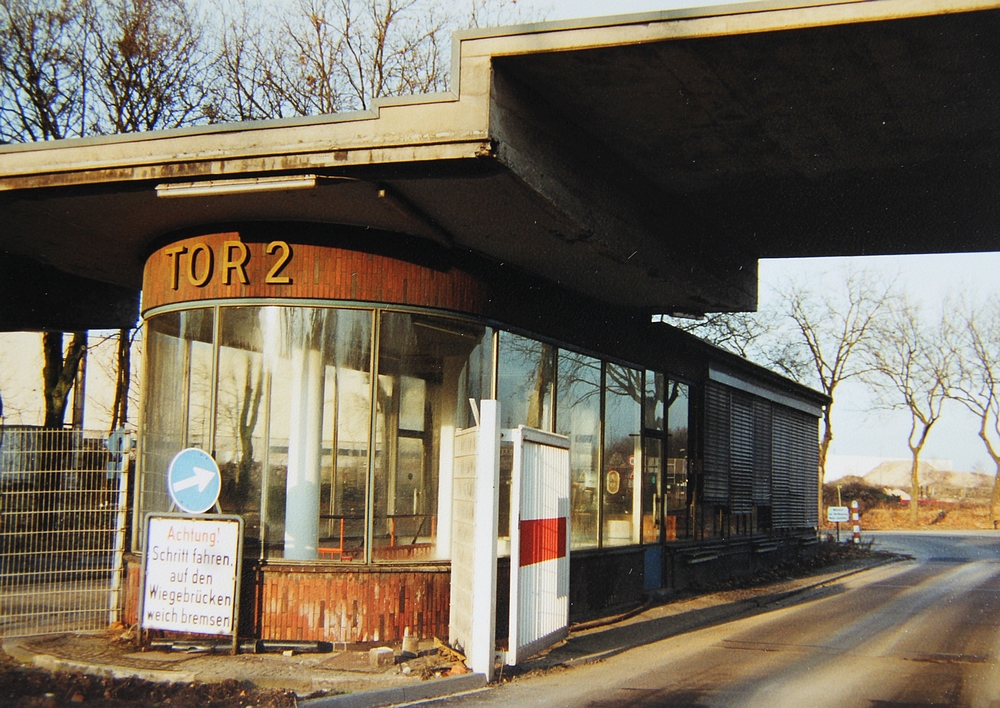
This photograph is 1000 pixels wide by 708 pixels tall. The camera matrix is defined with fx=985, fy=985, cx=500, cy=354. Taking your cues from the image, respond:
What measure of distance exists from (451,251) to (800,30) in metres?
4.56

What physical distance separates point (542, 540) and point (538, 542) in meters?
0.13

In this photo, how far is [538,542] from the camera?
9.84m

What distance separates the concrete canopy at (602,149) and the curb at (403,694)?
14.9 feet

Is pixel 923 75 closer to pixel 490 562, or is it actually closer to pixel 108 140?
pixel 490 562

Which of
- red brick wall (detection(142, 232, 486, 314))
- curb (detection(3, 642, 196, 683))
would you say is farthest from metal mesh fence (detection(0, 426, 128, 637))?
red brick wall (detection(142, 232, 486, 314))

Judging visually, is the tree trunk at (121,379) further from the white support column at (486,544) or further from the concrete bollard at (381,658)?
the white support column at (486,544)

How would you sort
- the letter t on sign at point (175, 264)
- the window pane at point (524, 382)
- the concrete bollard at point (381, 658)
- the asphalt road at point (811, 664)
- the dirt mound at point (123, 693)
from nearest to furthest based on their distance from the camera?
the dirt mound at point (123, 693), the asphalt road at point (811, 664), the concrete bollard at point (381, 658), the letter t on sign at point (175, 264), the window pane at point (524, 382)

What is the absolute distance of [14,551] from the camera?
1083cm

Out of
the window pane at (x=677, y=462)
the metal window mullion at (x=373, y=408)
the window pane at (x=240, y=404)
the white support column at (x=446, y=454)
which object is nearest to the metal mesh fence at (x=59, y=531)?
the window pane at (x=240, y=404)

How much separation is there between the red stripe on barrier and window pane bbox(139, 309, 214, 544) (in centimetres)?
377

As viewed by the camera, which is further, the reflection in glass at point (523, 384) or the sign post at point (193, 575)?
the reflection in glass at point (523, 384)

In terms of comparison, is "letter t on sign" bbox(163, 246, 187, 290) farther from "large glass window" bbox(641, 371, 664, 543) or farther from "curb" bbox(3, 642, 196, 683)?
"large glass window" bbox(641, 371, 664, 543)

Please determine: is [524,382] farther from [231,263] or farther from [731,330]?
[731,330]

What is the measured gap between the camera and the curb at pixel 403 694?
25.9ft
